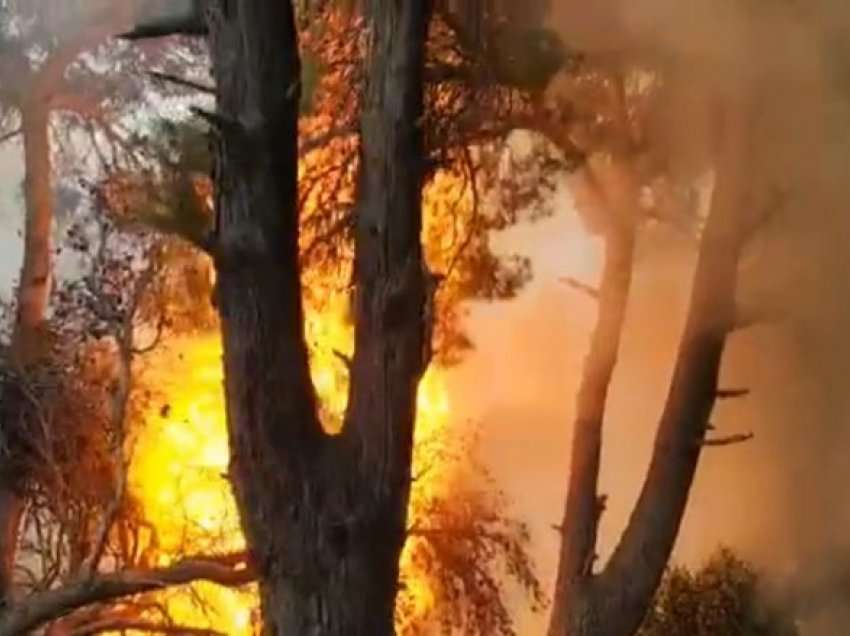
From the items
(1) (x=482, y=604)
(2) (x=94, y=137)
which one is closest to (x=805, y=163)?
(1) (x=482, y=604)

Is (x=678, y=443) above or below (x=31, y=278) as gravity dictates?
below

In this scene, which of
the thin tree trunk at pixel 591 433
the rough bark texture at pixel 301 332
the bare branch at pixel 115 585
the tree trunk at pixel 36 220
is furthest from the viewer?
the tree trunk at pixel 36 220

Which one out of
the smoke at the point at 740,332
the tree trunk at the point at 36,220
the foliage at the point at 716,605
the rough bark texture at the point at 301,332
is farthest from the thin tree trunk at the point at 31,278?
the foliage at the point at 716,605

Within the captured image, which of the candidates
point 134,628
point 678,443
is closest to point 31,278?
point 134,628

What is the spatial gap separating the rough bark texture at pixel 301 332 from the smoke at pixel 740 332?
1.78 feet

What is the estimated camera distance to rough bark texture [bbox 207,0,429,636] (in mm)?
1806

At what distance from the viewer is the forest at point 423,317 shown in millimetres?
1869

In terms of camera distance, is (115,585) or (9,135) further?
(9,135)

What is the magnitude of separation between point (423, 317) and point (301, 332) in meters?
0.16

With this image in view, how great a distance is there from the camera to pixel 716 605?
110 inches

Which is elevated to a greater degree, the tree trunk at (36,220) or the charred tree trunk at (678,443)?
the tree trunk at (36,220)

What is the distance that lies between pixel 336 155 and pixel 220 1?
42 centimetres

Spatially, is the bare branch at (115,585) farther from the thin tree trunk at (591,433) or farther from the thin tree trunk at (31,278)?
the thin tree trunk at (591,433)

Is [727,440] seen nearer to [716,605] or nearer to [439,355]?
[716,605]
